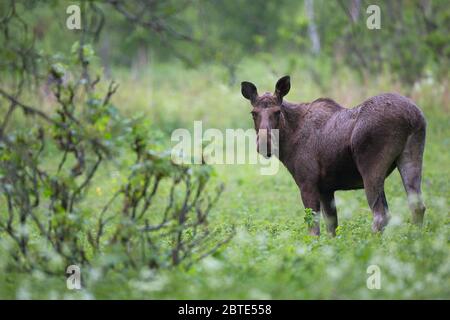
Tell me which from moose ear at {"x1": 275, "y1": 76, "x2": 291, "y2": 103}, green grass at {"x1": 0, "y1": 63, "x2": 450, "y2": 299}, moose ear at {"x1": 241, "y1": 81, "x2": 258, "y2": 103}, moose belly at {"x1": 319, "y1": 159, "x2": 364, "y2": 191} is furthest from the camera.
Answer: moose ear at {"x1": 241, "y1": 81, "x2": 258, "y2": 103}

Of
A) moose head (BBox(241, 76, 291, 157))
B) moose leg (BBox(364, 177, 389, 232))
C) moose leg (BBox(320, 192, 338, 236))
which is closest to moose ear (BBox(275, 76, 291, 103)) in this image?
moose head (BBox(241, 76, 291, 157))

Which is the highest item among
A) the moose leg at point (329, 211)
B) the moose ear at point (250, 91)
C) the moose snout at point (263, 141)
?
the moose ear at point (250, 91)

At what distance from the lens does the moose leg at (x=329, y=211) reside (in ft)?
32.3

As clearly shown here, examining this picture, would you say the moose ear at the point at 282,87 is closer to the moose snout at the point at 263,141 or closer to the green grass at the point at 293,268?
the moose snout at the point at 263,141

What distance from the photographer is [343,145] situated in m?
9.27

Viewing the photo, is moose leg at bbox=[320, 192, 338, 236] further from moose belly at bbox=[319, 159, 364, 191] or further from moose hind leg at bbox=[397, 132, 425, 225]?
moose hind leg at bbox=[397, 132, 425, 225]

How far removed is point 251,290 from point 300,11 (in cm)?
3440

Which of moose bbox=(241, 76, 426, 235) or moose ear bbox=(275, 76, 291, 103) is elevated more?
moose ear bbox=(275, 76, 291, 103)

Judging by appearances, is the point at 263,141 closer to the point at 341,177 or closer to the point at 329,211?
the point at 341,177

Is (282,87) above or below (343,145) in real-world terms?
above

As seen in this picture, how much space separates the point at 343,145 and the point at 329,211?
1100 mm

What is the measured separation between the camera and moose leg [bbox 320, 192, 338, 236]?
32.3 ft
